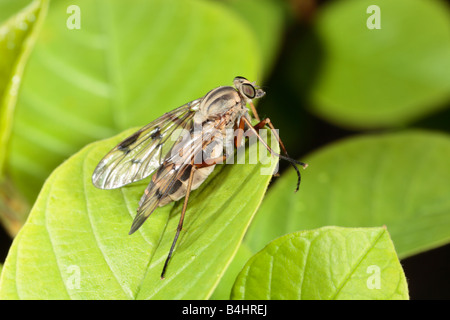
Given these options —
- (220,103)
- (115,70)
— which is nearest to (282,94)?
(115,70)

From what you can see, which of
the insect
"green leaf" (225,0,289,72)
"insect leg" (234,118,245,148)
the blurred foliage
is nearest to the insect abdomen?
the insect

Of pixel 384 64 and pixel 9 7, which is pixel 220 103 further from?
pixel 384 64

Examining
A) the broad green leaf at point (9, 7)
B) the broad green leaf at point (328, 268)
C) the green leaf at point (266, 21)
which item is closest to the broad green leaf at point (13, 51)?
the broad green leaf at point (328, 268)

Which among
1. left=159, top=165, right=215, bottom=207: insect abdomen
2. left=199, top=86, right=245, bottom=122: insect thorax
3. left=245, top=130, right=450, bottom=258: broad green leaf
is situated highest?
left=199, top=86, right=245, bottom=122: insect thorax

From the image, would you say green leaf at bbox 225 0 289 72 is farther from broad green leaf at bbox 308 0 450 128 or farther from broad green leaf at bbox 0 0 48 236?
broad green leaf at bbox 0 0 48 236

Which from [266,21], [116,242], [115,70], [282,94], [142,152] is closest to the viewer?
[116,242]
